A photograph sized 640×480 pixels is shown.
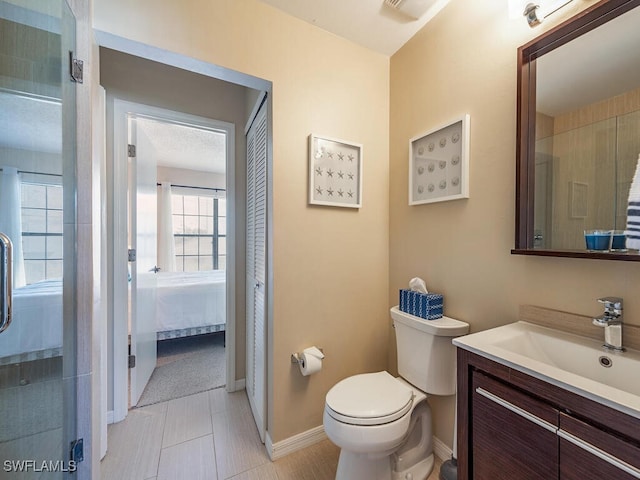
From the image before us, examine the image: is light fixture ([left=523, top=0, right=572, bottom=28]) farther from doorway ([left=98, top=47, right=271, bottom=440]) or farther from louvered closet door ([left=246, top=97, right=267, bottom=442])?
louvered closet door ([left=246, top=97, right=267, bottom=442])

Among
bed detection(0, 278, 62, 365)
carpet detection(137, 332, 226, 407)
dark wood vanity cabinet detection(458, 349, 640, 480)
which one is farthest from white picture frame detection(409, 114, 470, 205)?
carpet detection(137, 332, 226, 407)

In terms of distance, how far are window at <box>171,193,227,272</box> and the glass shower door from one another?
151 inches

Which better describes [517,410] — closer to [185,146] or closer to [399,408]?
[399,408]

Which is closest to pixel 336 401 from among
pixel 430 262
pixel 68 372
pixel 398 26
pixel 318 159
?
pixel 430 262

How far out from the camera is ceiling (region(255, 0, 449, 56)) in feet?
4.61

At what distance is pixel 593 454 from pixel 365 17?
6.66 feet

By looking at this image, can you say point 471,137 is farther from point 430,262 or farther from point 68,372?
point 68,372

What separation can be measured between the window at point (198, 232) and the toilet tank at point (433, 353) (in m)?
4.16

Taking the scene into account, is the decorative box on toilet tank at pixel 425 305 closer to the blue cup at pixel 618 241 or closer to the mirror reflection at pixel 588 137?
the mirror reflection at pixel 588 137

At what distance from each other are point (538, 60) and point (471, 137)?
351 mm

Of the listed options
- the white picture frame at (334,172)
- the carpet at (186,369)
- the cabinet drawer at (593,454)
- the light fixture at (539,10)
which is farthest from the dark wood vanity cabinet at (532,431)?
the carpet at (186,369)

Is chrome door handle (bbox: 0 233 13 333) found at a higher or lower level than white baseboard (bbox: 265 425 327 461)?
higher

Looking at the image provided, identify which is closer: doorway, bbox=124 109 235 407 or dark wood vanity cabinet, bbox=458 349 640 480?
dark wood vanity cabinet, bbox=458 349 640 480

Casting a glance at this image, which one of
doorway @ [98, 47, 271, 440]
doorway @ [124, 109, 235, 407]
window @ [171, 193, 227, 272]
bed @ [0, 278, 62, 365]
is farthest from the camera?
window @ [171, 193, 227, 272]
